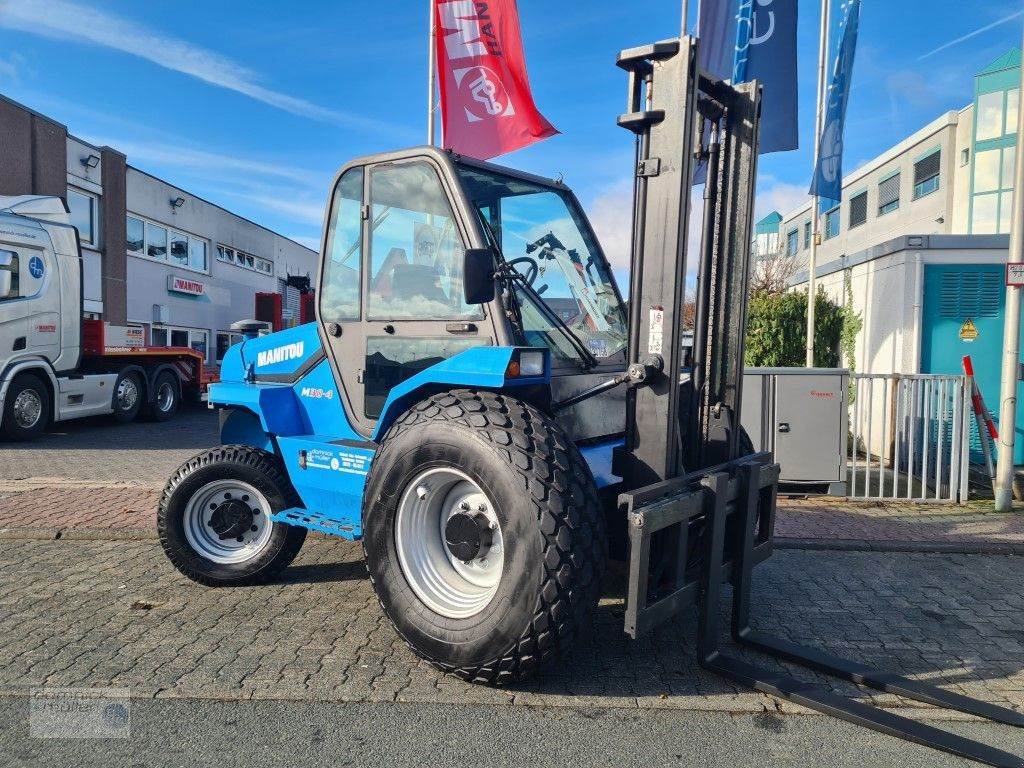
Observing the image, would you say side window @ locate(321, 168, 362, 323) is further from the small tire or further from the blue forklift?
the small tire

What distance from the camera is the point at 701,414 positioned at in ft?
13.7

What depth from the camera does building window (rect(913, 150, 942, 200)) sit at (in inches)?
1163

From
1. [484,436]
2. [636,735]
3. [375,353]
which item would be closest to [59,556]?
[375,353]

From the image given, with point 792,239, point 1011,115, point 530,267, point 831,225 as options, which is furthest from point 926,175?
point 530,267

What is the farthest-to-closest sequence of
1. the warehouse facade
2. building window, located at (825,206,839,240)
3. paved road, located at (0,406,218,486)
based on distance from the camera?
building window, located at (825,206,839,240)
the warehouse facade
paved road, located at (0,406,218,486)

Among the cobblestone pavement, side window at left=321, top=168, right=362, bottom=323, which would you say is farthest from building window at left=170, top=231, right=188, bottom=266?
side window at left=321, top=168, right=362, bottom=323

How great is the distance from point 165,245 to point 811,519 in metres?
21.2

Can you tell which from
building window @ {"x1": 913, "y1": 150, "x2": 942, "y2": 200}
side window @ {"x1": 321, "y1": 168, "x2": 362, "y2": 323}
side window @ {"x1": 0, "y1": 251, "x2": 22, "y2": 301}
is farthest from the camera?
building window @ {"x1": 913, "y1": 150, "x2": 942, "y2": 200}

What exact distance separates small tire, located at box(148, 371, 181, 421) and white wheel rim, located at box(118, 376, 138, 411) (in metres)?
0.43

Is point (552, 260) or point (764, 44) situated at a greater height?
point (764, 44)

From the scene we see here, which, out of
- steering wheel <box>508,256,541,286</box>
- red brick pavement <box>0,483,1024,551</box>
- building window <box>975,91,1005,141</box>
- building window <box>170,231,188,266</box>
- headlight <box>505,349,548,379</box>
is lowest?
red brick pavement <box>0,483,1024,551</box>

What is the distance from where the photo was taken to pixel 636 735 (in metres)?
3.10

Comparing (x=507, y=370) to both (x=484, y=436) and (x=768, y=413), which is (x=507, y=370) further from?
(x=768, y=413)

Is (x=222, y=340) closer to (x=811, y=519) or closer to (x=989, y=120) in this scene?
(x=811, y=519)
